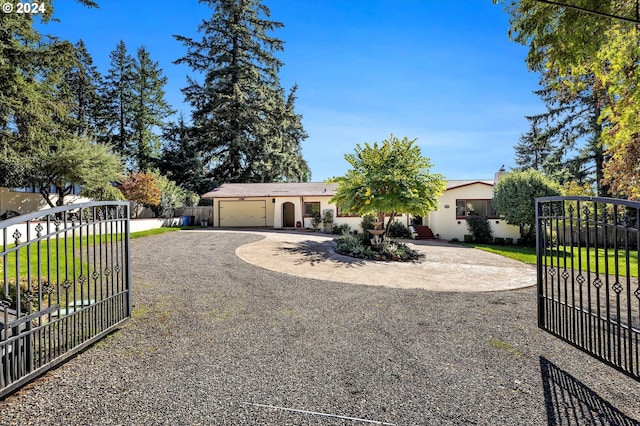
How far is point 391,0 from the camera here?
22.0 feet

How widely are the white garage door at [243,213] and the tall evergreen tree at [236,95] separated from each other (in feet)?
25.4

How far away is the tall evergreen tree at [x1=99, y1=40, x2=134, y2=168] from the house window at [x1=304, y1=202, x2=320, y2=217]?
20.0m

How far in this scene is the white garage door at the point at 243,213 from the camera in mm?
22984

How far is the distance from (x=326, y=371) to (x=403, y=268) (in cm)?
728

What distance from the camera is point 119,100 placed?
3108 centimetres

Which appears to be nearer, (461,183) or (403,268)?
(403,268)

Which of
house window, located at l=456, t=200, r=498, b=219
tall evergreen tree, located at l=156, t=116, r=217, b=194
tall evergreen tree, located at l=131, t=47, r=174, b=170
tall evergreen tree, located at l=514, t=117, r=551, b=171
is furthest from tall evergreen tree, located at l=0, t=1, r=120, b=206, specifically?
tall evergreen tree, located at l=514, t=117, r=551, b=171

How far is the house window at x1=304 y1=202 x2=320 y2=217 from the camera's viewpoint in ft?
70.4

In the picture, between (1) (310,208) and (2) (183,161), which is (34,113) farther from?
(2) (183,161)

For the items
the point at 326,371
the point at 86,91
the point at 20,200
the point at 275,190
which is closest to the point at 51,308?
the point at 326,371

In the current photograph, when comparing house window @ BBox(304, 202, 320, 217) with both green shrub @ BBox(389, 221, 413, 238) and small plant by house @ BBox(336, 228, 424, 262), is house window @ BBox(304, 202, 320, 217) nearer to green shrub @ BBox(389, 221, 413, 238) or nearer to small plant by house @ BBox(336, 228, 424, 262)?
green shrub @ BBox(389, 221, 413, 238)

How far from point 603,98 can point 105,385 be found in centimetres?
1534

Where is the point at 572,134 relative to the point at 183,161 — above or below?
above

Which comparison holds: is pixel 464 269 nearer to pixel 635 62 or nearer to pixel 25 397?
pixel 635 62
